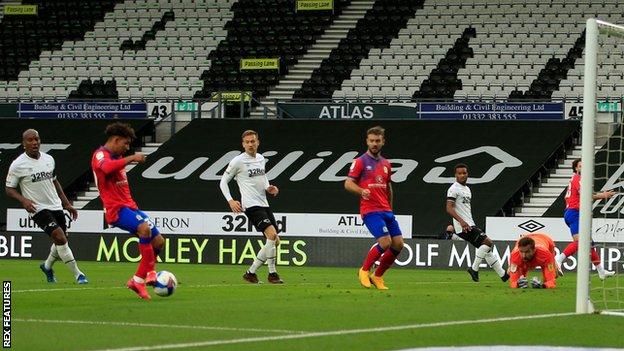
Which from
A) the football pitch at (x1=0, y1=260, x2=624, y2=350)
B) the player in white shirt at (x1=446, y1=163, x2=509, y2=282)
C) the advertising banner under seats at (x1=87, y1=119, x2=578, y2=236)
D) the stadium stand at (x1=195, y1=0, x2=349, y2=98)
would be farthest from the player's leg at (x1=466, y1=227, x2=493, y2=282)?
the stadium stand at (x1=195, y1=0, x2=349, y2=98)

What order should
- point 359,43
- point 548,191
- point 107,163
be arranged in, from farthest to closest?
1. point 359,43
2. point 548,191
3. point 107,163

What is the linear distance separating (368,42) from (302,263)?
50.8 feet

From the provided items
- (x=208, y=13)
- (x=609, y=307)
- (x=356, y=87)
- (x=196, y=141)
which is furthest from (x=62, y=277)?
(x=208, y=13)

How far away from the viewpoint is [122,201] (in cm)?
1475

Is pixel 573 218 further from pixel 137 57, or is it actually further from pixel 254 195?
pixel 137 57

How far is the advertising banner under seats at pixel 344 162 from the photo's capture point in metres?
32.3

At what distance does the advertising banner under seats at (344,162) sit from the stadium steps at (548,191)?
2.07ft

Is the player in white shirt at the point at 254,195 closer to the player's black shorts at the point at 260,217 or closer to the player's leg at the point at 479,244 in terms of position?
the player's black shorts at the point at 260,217

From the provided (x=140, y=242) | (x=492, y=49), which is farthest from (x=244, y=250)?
(x=140, y=242)

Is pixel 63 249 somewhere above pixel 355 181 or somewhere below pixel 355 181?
below

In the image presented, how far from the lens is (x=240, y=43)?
44031mm

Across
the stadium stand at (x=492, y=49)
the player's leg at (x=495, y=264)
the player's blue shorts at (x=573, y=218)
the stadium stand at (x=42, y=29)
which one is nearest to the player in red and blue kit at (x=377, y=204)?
the player's leg at (x=495, y=264)

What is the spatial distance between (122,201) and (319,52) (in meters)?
29.0

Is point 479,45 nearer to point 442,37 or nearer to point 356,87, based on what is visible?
point 442,37
